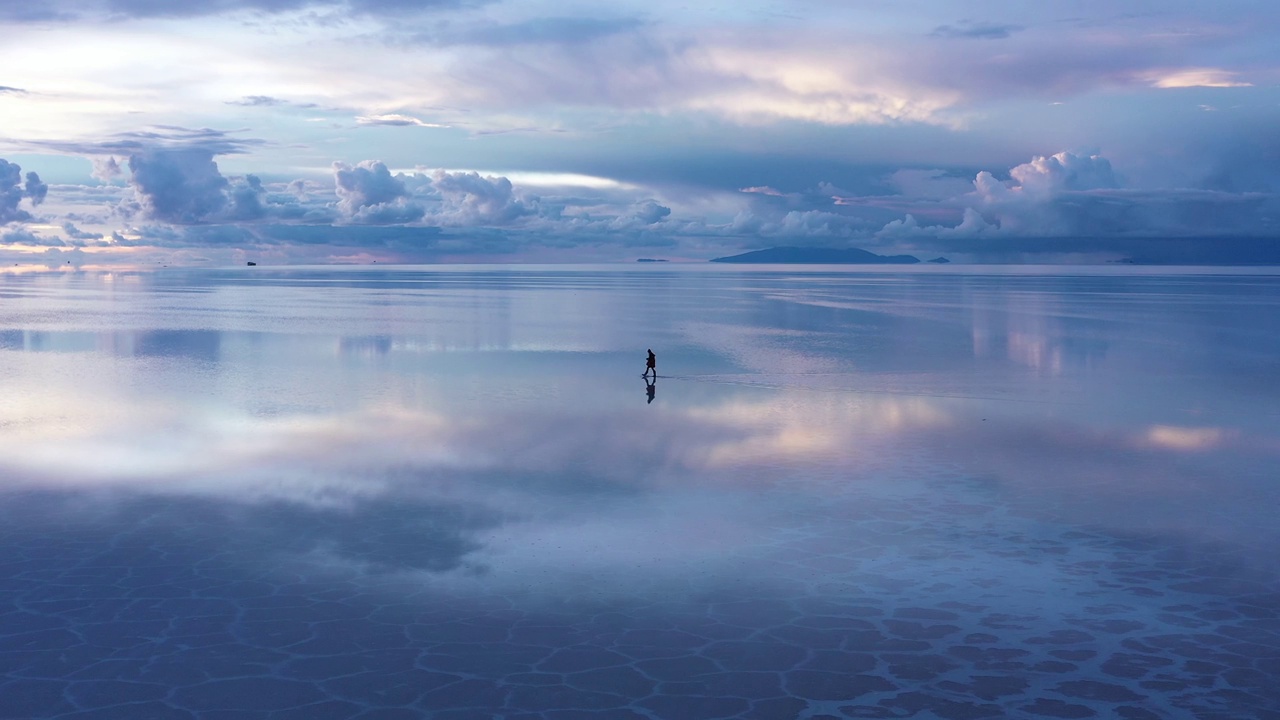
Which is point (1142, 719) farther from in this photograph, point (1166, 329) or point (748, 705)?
point (1166, 329)

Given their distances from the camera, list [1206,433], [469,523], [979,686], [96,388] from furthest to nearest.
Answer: [96,388] < [1206,433] < [469,523] < [979,686]

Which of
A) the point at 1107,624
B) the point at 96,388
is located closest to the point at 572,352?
the point at 96,388

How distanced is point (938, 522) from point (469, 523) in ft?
26.9

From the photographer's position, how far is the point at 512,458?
23.2 metres

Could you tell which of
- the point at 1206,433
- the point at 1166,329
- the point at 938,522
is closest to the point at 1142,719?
the point at 938,522

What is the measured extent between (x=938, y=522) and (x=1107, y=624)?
474cm

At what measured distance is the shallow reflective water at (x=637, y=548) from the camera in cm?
1191

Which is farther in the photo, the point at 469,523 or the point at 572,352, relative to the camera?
the point at 572,352

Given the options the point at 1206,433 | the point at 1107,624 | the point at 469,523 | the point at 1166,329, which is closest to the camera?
the point at 1107,624

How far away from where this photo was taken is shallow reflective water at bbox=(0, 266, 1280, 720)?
11906 mm

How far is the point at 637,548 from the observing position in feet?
54.7

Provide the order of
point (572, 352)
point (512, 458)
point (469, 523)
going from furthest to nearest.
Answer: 1. point (572, 352)
2. point (512, 458)
3. point (469, 523)

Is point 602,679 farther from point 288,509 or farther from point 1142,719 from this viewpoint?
point 288,509

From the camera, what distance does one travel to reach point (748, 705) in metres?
11.4
